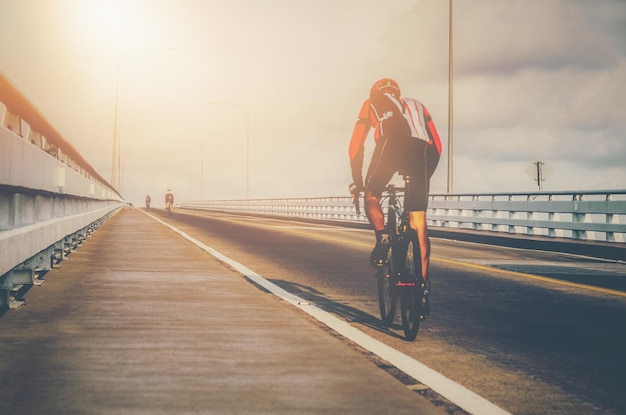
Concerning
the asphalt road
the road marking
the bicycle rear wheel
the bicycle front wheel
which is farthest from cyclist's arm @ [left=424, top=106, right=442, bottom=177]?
the road marking

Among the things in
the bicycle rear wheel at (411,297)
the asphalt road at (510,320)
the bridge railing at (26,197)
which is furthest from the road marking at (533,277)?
the bridge railing at (26,197)

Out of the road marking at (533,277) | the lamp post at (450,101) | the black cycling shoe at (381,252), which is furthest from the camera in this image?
the lamp post at (450,101)

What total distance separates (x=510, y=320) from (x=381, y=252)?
161 centimetres

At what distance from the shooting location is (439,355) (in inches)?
238

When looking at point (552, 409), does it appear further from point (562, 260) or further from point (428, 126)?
point (562, 260)

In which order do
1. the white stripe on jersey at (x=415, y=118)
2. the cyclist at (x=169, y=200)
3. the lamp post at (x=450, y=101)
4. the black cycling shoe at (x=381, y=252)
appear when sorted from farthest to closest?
the cyclist at (x=169, y=200) < the lamp post at (x=450, y=101) < the black cycling shoe at (x=381, y=252) < the white stripe on jersey at (x=415, y=118)

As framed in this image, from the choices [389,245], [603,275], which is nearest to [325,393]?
[389,245]

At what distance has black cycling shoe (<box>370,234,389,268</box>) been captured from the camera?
708cm

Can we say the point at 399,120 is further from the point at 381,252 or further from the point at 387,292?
the point at 387,292

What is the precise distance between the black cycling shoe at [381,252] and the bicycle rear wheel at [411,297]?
0.39m

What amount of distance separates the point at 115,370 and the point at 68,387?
0.48 meters

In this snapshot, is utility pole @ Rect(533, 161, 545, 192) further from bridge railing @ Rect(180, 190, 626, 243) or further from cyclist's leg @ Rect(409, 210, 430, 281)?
cyclist's leg @ Rect(409, 210, 430, 281)

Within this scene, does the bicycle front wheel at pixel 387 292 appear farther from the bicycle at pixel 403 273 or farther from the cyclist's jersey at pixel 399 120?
the cyclist's jersey at pixel 399 120

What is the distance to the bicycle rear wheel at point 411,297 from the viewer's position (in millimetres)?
6465
